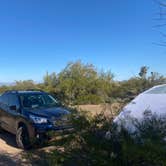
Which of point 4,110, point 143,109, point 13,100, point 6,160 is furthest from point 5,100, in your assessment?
point 143,109

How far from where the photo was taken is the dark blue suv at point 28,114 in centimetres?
798

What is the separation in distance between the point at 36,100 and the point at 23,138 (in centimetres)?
166

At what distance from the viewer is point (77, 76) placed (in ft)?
87.1

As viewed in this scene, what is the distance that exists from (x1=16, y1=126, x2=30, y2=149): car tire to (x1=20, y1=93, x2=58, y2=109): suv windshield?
0.90 meters

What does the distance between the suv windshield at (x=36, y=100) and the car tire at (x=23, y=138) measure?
2.94ft

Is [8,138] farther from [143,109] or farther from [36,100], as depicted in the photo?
[143,109]

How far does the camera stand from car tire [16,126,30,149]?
8.18m

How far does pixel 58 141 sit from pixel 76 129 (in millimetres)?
420

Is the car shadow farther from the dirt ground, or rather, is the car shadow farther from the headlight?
the headlight

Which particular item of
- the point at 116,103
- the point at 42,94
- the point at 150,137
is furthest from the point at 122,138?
the point at 42,94

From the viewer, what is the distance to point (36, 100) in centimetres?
953

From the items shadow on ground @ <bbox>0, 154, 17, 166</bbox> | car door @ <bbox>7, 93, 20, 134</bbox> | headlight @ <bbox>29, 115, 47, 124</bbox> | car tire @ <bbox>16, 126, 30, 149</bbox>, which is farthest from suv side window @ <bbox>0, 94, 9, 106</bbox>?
shadow on ground @ <bbox>0, 154, 17, 166</bbox>

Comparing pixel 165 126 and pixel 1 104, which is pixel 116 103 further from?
pixel 1 104

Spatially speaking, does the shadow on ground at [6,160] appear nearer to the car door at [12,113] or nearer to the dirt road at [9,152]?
the dirt road at [9,152]
